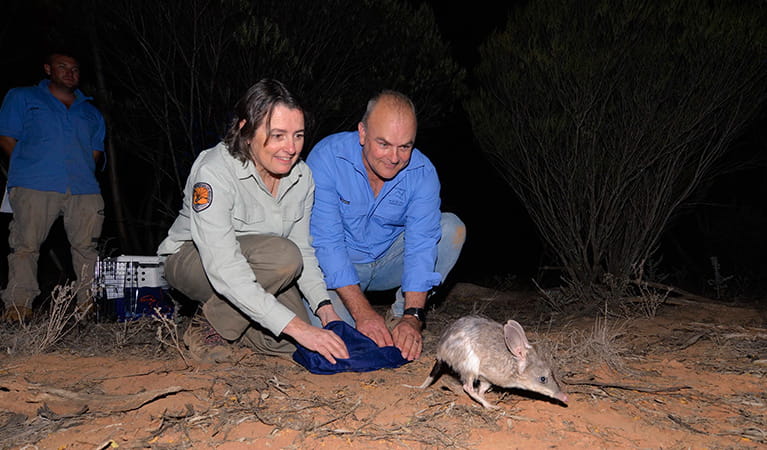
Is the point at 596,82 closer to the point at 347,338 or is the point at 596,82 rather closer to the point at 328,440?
the point at 347,338

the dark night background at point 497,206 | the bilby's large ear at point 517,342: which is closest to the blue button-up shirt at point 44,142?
the dark night background at point 497,206

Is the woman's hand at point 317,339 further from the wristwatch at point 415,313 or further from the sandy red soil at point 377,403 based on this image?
the wristwatch at point 415,313

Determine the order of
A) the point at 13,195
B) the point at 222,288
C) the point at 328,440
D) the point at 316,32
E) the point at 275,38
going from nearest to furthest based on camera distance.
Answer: the point at 328,440, the point at 222,288, the point at 13,195, the point at 275,38, the point at 316,32

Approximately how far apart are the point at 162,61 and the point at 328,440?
229 inches

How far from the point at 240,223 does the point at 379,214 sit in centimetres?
121

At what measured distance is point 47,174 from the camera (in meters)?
5.44

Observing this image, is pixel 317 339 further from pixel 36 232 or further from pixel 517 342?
pixel 36 232

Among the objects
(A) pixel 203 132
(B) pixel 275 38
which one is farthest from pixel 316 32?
(A) pixel 203 132

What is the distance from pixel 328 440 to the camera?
2627 mm

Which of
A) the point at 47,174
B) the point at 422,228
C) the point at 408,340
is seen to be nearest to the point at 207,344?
the point at 408,340

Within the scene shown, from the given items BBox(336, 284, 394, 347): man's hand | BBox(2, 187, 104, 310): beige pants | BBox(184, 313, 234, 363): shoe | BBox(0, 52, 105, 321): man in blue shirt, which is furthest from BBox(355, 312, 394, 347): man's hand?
BBox(0, 52, 105, 321): man in blue shirt

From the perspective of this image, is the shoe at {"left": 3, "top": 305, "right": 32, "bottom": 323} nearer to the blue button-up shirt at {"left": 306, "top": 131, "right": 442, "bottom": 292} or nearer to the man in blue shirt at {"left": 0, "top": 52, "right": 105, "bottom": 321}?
the man in blue shirt at {"left": 0, "top": 52, "right": 105, "bottom": 321}

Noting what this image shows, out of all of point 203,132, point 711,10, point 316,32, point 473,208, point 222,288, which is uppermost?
point 711,10

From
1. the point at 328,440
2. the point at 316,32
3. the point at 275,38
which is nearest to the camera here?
the point at 328,440
